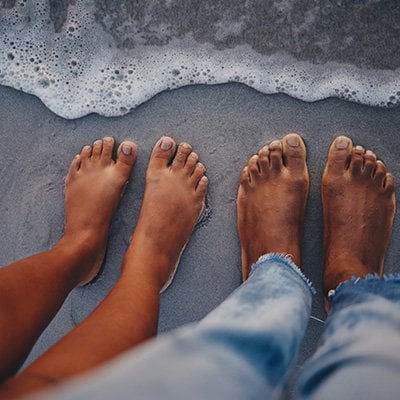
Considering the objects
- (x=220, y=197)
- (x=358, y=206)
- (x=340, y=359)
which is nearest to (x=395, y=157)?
(x=358, y=206)

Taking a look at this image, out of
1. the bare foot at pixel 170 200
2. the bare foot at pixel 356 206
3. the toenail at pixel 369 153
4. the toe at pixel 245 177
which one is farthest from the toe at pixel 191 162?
the toenail at pixel 369 153

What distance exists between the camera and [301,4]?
1209 mm

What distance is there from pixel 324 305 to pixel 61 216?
0.76m

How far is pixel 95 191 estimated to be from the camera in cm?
129

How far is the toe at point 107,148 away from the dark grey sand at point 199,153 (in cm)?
3

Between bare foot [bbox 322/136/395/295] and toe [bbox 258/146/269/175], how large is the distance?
156 millimetres

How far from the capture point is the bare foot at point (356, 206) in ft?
4.00

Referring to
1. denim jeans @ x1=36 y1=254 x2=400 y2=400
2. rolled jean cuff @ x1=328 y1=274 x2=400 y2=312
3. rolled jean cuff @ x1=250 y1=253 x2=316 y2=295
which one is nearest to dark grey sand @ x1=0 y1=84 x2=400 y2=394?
rolled jean cuff @ x1=250 y1=253 x2=316 y2=295

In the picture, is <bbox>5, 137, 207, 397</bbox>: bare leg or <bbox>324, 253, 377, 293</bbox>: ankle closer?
<bbox>5, 137, 207, 397</bbox>: bare leg

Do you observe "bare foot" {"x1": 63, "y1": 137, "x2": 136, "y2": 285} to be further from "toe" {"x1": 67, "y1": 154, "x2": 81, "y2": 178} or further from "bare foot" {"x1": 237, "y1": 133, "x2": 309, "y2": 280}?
"bare foot" {"x1": 237, "y1": 133, "x2": 309, "y2": 280}

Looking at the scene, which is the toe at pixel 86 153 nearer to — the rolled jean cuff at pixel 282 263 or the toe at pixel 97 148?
the toe at pixel 97 148

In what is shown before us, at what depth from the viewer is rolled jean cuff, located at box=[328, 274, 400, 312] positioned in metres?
0.85

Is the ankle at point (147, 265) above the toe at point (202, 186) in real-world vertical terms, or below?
below

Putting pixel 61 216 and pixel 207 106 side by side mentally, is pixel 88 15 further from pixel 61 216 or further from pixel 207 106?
pixel 61 216
